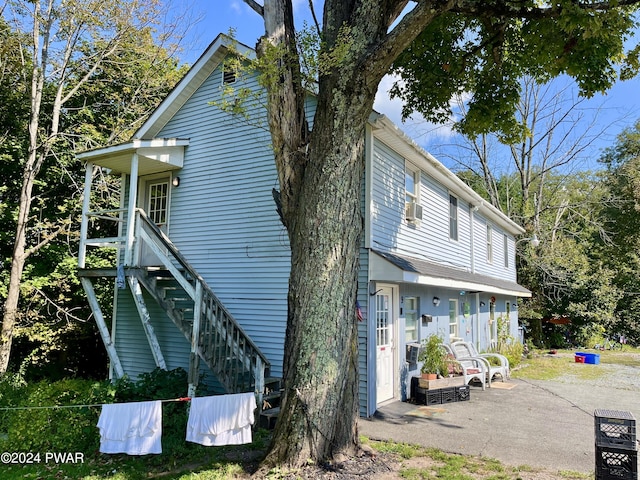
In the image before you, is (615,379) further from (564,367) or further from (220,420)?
(220,420)

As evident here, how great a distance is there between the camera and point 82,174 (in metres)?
15.4

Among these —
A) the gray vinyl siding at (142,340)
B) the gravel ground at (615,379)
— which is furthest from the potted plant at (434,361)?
the gray vinyl siding at (142,340)

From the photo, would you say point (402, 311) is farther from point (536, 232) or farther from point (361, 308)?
point (536, 232)

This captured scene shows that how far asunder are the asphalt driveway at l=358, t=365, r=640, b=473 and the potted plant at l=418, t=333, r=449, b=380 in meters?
0.70

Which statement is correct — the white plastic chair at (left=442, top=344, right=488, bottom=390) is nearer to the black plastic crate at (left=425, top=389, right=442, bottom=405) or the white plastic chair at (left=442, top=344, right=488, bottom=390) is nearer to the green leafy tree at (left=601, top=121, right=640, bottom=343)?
the black plastic crate at (left=425, top=389, right=442, bottom=405)

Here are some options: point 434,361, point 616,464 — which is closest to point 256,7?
point 616,464

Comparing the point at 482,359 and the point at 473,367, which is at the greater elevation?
the point at 482,359

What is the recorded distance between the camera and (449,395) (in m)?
9.76

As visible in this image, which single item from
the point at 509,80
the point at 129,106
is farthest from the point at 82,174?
the point at 509,80

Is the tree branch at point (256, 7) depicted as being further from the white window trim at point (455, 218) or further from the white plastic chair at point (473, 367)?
the white window trim at point (455, 218)

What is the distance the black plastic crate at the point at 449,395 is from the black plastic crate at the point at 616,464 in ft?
16.3

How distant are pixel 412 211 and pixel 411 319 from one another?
2.54 meters

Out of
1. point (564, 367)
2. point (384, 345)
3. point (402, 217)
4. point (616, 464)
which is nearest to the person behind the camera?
point (616, 464)

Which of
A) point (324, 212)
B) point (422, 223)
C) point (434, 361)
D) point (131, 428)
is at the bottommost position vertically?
point (131, 428)
